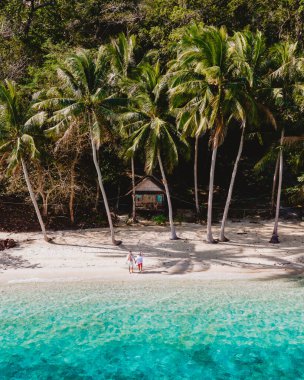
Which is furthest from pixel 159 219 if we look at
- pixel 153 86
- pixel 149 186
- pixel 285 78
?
pixel 285 78

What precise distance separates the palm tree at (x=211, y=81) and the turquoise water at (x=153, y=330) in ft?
27.4

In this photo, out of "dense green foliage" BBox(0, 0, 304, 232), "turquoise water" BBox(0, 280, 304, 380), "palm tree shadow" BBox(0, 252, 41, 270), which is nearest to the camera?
"turquoise water" BBox(0, 280, 304, 380)

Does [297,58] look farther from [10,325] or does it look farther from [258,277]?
[10,325]

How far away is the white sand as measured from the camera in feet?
54.6

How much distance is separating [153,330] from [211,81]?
40.7ft

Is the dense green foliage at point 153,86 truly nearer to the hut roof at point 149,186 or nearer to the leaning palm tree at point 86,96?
the leaning palm tree at point 86,96

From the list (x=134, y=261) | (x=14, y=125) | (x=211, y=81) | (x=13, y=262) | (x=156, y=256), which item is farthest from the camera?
(x=14, y=125)

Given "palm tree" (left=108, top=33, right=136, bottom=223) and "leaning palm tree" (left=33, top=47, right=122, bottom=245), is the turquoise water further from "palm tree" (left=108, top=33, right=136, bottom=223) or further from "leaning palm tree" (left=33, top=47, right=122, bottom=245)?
"palm tree" (left=108, top=33, right=136, bottom=223)

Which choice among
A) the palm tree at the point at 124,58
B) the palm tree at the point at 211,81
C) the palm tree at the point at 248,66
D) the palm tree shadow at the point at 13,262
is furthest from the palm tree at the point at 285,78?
the palm tree shadow at the point at 13,262

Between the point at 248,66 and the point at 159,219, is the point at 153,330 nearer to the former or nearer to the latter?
the point at 248,66

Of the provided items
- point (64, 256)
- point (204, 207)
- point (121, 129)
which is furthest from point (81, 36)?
point (64, 256)

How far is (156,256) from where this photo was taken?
18781mm

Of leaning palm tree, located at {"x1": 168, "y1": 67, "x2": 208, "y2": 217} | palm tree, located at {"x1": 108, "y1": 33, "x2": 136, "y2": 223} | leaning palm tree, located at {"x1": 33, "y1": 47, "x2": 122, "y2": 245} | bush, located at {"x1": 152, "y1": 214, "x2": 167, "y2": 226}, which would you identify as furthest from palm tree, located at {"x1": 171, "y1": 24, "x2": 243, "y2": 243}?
bush, located at {"x1": 152, "y1": 214, "x2": 167, "y2": 226}

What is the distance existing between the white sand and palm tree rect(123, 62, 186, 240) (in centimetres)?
221
